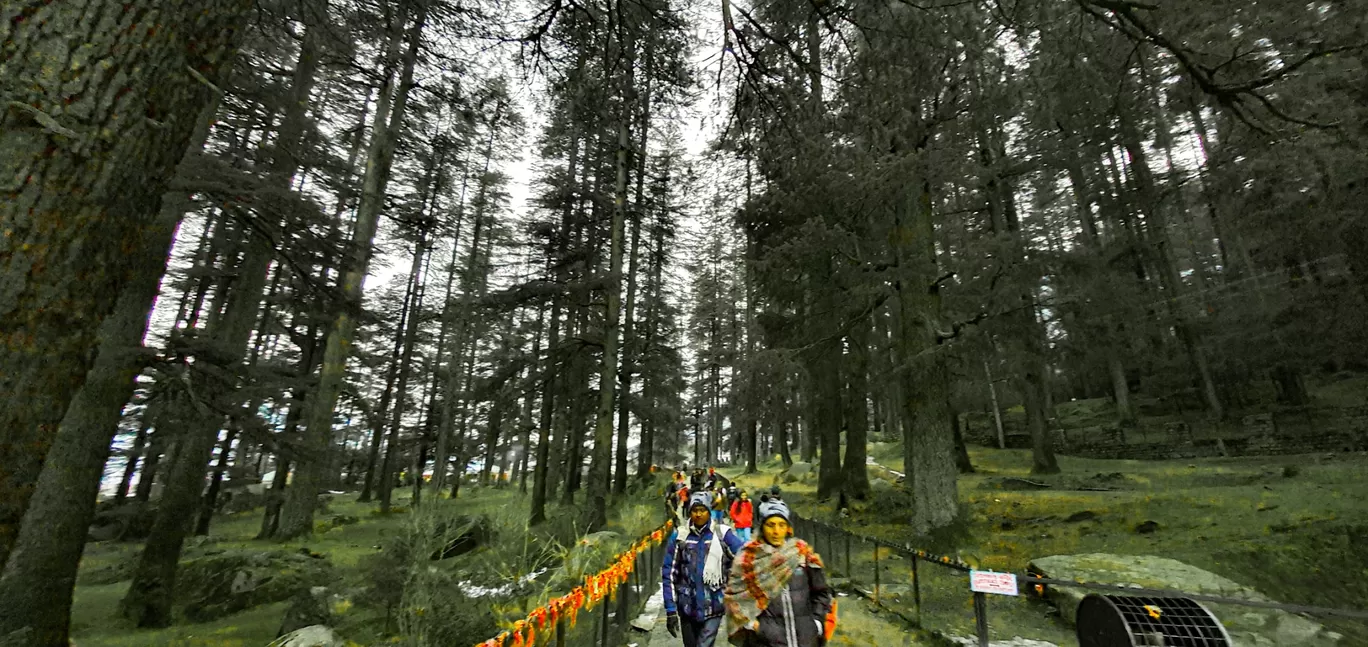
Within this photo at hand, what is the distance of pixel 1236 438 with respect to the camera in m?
19.0

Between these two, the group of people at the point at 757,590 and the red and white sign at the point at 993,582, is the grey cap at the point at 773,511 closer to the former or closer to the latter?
the group of people at the point at 757,590

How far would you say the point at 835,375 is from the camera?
1558cm

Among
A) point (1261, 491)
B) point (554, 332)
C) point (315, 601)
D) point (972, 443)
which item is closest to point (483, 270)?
point (554, 332)

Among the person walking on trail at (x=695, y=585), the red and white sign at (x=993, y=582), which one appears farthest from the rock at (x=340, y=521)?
the red and white sign at (x=993, y=582)

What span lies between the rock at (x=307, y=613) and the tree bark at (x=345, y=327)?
16.6 feet

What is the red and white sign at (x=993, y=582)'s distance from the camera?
12.6ft

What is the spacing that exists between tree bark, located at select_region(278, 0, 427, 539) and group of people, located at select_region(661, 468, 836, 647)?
32.1 ft

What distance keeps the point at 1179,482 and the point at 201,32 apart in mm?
20065

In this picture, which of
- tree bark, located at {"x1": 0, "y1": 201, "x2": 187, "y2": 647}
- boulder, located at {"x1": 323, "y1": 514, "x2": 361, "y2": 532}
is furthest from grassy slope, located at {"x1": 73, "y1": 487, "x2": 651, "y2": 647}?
boulder, located at {"x1": 323, "y1": 514, "x2": 361, "y2": 532}

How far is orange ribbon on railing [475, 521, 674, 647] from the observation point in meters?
3.27

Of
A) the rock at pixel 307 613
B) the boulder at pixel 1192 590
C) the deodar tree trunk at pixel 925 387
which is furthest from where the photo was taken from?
the deodar tree trunk at pixel 925 387

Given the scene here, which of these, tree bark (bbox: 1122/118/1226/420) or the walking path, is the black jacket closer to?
the walking path

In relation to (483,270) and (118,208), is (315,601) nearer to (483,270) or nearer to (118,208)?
(118,208)

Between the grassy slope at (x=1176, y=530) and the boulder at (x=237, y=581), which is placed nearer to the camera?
the grassy slope at (x=1176, y=530)
